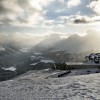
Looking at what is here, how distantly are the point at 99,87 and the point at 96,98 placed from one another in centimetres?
296

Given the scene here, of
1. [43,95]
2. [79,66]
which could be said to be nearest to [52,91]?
[43,95]

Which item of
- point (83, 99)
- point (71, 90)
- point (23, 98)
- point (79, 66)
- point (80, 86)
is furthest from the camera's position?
point (79, 66)

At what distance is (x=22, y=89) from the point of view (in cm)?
1495

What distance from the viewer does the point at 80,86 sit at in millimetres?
14641

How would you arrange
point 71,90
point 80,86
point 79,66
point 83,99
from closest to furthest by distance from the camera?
point 83,99 < point 71,90 < point 80,86 < point 79,66

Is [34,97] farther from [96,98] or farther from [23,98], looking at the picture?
[96,98]

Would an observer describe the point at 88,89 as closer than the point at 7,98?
No

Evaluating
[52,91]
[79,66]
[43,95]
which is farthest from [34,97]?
[79,66]

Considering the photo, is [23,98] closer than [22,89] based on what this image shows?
Yes

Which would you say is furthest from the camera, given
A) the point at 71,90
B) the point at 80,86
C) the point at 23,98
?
the point at 80,86

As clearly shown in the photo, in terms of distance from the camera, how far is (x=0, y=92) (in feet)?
46.1

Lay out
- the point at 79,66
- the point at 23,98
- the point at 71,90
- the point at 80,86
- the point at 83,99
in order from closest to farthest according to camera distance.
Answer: the point at 83,99 < the point at 23,98 < the point at 71,90 < the point at 80,86 < the point at 79,66

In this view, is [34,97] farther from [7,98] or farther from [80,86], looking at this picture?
[80,86]

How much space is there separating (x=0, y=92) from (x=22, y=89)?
5.66 ft
